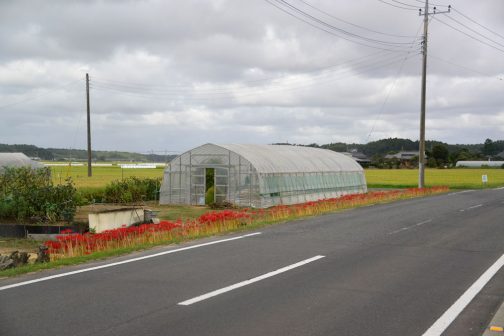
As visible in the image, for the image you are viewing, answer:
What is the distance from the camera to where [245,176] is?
29.7m

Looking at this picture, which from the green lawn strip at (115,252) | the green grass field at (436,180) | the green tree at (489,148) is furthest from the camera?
the green tree at (489,148)

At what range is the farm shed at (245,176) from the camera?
96.8 ft

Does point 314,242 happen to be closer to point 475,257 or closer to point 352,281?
point 475,257

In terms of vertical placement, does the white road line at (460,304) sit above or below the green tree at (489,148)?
below

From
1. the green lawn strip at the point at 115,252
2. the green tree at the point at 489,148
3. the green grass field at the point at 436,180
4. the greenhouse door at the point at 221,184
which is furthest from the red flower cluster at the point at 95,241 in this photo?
the green tree at the point at 489,148

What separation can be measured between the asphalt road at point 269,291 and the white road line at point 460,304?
0.08 metres

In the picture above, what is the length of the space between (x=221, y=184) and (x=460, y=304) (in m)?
23.5

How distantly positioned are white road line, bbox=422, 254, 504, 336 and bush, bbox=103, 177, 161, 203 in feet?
82.4

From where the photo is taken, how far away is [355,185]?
4109cm

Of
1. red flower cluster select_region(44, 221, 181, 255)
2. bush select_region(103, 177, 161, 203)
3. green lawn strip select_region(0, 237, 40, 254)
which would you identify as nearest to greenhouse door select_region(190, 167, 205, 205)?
bush select_region(103, 177, 161, 203)

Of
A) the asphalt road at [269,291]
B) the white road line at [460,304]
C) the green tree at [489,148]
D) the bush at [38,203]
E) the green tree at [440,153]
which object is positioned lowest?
the white road line at [460,304]

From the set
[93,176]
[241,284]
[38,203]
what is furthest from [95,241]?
[93,176]

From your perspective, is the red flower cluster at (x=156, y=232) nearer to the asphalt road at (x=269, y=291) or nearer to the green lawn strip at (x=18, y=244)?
the green lawn strip at (x=18, y=244)

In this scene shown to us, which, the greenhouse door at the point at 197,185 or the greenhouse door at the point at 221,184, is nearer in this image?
the greenhouse door at the point at 221,184
